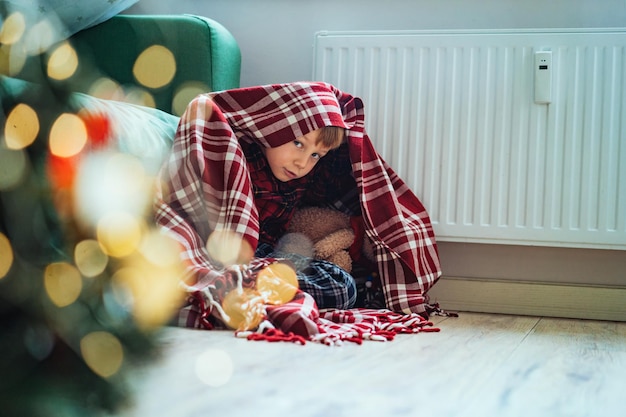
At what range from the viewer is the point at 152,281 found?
1118 mm

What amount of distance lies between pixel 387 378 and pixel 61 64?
796mm

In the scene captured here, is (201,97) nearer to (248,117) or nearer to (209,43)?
(248,117)

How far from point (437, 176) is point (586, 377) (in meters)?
0.78

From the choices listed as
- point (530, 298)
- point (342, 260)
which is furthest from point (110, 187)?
point (530, 298)

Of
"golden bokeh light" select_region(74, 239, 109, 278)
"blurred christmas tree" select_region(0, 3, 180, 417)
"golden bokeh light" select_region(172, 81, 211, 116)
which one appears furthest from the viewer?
"golden bokeh light" select_region(172, 81, 211, 116)

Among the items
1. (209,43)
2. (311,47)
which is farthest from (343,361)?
(311,47)

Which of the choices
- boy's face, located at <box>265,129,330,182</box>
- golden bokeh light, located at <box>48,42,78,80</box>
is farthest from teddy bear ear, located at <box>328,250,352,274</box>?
golden bokeh light, located at <box>48,42,78,80</box>

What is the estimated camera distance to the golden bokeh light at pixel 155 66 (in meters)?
1.56

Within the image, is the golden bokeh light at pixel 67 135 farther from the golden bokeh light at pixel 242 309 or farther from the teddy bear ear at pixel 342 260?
the teddy bear ear at pixel 342 260

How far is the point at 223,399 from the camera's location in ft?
2.24

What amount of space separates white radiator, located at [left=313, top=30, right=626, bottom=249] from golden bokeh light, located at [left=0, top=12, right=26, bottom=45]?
0.70 metres

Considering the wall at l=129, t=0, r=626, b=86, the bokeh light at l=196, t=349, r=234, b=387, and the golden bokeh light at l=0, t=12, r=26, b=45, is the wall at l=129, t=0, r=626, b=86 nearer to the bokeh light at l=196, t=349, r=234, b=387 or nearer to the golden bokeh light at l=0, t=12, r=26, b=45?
the golden bokeh light at l=0, t=12, r=26, b=45

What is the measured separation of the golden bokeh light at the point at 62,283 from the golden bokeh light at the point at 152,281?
0.29 feet

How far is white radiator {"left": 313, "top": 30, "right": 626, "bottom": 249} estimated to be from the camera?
152cm
